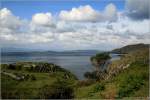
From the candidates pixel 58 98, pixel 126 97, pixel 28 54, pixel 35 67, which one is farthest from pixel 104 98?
pixel 28 54

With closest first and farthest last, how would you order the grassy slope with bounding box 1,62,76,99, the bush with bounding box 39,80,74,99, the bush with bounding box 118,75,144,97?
the bush with bounding box 118,75,144,97 → the grassy slope with bounding box 1,62,76,99 → the bush with bounding box 39,80,74,99

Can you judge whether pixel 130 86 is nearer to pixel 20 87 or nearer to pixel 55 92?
pixel 55 92

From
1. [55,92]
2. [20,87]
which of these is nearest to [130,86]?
[55,92]

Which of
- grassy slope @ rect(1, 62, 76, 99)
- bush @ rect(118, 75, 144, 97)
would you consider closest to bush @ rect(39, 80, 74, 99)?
grassy slope @ rect(1, 62, 76, 99)

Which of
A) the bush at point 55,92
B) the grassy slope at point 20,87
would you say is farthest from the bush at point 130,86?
the grassy slope at point 20,87

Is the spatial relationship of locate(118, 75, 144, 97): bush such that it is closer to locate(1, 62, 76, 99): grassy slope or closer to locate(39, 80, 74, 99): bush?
locate(39, 80, 74, 99): bush

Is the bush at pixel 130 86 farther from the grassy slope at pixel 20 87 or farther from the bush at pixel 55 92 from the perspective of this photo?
the grassy slope at pixel 20 87

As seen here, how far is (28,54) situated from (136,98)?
181ft

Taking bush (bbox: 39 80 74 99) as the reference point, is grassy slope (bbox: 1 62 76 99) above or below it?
above

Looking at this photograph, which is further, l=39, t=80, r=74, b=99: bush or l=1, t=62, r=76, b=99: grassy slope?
l=39, t=80, r=74, b=99: bush

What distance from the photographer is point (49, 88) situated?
20781 mm

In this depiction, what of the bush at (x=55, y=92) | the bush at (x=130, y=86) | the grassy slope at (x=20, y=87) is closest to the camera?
the bush at (x=130, y=86)

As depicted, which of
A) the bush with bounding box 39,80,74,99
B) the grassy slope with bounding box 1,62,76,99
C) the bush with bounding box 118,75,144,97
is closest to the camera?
the bush with bounding box 118,75,144,97

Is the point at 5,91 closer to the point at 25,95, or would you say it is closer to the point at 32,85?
the point at 25,95
